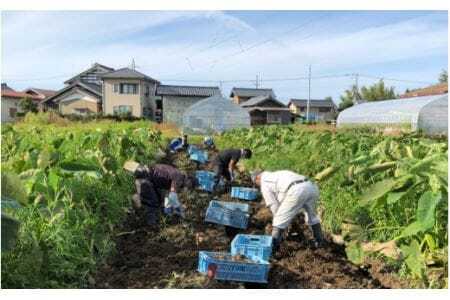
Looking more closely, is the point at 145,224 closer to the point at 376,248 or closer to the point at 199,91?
the point at 376,248

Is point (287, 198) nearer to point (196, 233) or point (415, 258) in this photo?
point (196, 233)

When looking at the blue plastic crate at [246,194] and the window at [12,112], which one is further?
the window at [12,112]

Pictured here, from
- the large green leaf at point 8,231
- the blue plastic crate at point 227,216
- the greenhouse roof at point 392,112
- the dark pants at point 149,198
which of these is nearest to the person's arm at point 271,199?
the blue plastic crate at point 227,216

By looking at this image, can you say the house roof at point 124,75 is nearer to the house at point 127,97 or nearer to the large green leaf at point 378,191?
the house at point 127,97

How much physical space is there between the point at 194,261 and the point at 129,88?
28.6 meters

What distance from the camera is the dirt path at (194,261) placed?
3.53 metres

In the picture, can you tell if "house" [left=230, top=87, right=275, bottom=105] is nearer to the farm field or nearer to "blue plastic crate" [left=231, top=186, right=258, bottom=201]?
"blue plastic crate" [left=231, top=186, right=258, bottom=201]

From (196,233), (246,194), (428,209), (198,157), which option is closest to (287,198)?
(196,233)

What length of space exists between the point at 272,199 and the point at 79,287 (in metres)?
2.06

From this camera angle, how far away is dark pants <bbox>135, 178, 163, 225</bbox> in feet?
16.7

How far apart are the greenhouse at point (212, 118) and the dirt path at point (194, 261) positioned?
56.0ft

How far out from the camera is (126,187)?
5887mm

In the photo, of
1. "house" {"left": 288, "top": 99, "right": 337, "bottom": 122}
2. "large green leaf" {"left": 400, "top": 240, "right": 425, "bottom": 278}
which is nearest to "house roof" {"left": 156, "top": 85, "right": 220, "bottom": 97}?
"house" {"left": 288, "top": 99, "right": 337, "bottom": 122}

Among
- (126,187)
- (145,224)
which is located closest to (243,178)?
(126,187)
